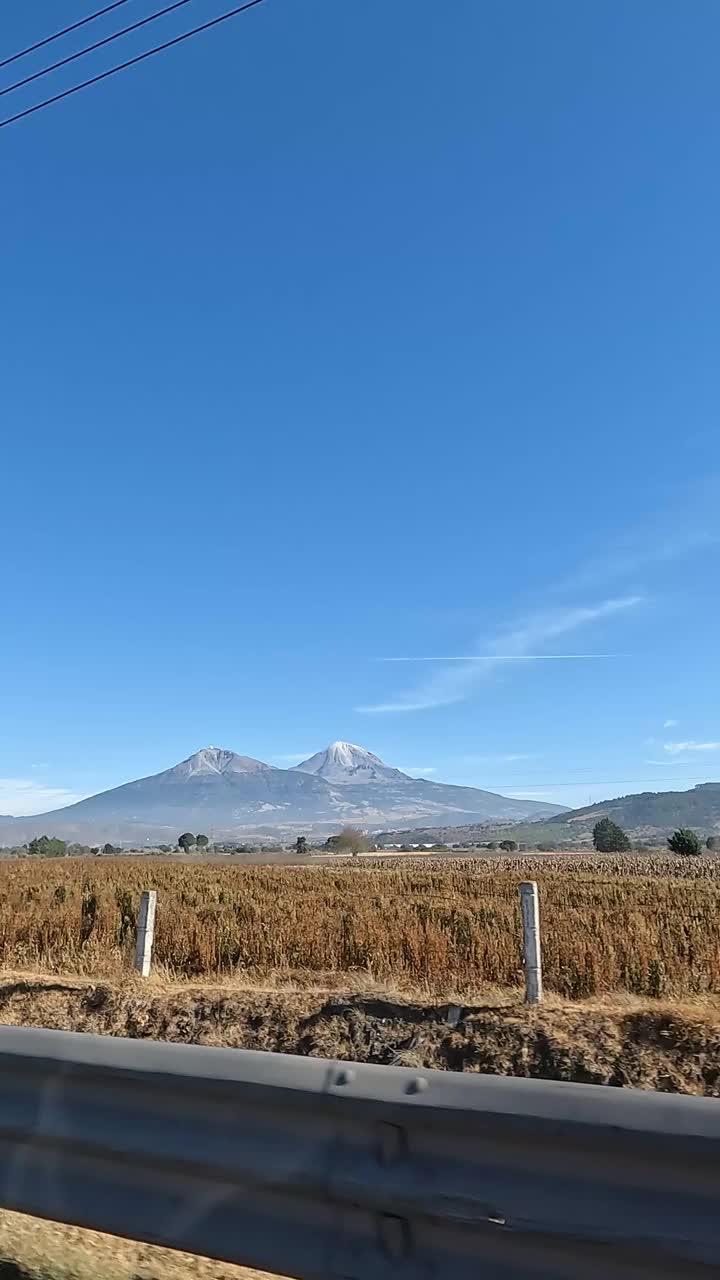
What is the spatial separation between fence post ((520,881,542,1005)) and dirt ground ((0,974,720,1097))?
164mm

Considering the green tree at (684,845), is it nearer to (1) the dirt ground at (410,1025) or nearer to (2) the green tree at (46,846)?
(2) the green tree at (46,846)

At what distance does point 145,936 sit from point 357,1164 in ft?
28.1

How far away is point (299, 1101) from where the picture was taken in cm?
269

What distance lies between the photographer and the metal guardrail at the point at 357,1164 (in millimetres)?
2291

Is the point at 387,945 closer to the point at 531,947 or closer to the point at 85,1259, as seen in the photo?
the point at 531,947

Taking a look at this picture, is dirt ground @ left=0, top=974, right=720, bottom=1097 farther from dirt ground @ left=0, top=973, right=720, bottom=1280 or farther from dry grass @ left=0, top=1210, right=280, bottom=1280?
dry grass @ left=0, top=1210, right=280, bottom=1280

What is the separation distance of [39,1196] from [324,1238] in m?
0.99

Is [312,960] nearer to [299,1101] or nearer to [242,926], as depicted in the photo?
[242,926]

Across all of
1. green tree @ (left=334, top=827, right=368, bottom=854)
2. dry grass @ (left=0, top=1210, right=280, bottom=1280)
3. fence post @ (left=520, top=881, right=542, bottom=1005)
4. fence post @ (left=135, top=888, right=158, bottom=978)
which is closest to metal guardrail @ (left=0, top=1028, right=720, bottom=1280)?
dry grass @ (left=0, top=1210, right=280, bottom=1280)

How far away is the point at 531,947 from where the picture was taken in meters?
8.87

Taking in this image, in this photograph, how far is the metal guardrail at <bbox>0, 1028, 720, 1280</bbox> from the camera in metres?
2.29

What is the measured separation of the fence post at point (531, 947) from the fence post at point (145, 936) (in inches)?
162

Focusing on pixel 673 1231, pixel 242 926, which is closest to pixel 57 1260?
pixel 673 1231

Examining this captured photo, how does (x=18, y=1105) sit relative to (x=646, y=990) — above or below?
above
